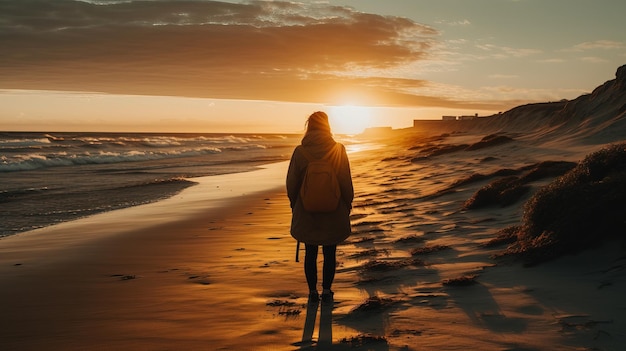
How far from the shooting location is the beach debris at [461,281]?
591 centimetres

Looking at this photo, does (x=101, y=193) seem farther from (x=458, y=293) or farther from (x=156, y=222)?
(x=458, y=293)

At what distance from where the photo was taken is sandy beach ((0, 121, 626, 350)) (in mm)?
4707

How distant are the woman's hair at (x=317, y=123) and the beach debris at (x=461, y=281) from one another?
2.09 metres

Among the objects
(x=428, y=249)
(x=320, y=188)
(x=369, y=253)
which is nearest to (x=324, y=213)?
(x=320, y=188)

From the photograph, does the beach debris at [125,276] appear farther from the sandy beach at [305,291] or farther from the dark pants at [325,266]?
the dark pants at [325,266]

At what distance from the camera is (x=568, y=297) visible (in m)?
4.96

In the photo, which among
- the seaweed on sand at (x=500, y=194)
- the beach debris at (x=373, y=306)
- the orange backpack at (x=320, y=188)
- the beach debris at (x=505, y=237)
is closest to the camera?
the beach debris at (x=373, y=306)

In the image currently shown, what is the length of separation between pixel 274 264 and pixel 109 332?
3217 mm

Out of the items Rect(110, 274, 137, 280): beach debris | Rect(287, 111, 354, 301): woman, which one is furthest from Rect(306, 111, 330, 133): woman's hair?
Rect(110, 274, 137, 280): beach debris

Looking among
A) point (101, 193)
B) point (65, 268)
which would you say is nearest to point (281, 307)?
point (65, 268)

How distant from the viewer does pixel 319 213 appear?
20.3ft

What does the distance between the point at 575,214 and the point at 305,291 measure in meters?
3.11

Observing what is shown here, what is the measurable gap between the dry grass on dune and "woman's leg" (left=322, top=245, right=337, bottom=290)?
203 centimetres

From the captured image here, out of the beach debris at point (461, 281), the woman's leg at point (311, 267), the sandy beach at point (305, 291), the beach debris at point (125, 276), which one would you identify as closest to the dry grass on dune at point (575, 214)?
the sandy beach at point (305, 291)
